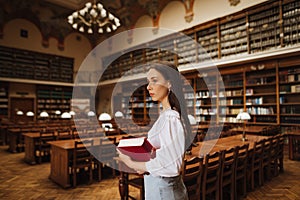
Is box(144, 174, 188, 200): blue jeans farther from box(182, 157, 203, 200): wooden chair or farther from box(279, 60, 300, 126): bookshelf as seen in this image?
box(279, 60, 300, 126): bookshelf

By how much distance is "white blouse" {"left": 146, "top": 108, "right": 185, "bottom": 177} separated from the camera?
0.91m

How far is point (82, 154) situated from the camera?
12.9 feet

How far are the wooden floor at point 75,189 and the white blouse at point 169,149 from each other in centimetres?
271

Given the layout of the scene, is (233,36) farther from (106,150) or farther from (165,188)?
(165,188)

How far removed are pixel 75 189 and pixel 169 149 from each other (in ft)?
11.0

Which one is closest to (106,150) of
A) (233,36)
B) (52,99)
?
(233,36)

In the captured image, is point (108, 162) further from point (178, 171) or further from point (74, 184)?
point (178, 171)

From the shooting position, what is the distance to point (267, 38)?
6.56 metres

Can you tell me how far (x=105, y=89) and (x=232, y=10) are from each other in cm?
1032

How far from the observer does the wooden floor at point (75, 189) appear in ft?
11.0

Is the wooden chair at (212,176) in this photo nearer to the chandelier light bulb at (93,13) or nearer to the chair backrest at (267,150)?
the chair backrest at (267,150)

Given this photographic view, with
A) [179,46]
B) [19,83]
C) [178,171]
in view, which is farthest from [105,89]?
[178,171]

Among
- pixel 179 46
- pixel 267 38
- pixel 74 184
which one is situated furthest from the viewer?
pixel 179 46

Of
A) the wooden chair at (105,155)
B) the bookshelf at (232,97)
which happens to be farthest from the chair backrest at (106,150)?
the bookshelf at (232,97)
